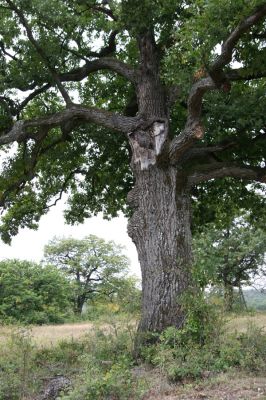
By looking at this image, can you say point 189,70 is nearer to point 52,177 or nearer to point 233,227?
point 52,177

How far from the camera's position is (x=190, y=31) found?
814 cm

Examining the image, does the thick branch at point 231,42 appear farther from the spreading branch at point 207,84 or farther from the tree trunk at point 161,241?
the tree trunk at point 161,241

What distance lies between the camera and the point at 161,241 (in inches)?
401

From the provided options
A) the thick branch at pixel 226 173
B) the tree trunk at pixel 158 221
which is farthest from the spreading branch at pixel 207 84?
the thick branch at pixel 226 173

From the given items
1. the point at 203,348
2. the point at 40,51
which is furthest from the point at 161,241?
the point at 40,51

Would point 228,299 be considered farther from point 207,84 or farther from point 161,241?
point 207,84

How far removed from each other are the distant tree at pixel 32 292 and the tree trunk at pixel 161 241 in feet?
81.0

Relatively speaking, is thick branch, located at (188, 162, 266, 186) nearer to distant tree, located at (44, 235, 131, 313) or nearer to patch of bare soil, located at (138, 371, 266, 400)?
patch of bare soil, located at (138, 371, 266, 400)

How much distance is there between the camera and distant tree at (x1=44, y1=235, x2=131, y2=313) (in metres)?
55.7

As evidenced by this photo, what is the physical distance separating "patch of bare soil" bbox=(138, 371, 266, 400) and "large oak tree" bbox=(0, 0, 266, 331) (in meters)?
2.35

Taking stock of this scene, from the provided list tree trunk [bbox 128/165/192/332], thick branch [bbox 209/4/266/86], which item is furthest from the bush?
thick branch [bbox 209/4/266/86]

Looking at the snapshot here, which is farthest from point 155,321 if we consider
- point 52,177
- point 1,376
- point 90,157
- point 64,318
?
point 64,318

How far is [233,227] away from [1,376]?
1234 inches

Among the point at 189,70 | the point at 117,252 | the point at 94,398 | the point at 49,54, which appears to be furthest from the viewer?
the point at 117,252
